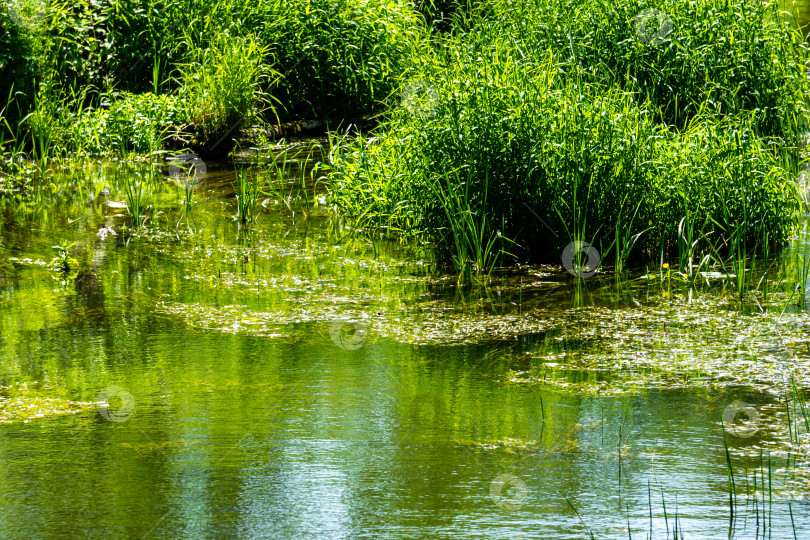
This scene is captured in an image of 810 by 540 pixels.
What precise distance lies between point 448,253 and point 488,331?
163 cm

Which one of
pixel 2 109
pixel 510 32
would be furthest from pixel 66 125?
pixel 510 32

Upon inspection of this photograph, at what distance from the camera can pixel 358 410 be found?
404 cm

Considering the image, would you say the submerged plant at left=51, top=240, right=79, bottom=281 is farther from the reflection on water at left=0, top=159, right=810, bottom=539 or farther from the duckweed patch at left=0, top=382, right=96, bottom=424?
the duckweed patch at left=0, top=382, right=96, bottom=424

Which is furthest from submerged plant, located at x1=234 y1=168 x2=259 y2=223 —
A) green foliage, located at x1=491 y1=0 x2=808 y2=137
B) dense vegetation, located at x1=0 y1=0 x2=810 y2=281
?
green foliage, located at x1=491 y1=0 x2=808 y2=137

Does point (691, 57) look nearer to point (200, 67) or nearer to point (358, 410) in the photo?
point (200, 67)

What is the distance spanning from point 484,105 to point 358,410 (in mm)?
3406

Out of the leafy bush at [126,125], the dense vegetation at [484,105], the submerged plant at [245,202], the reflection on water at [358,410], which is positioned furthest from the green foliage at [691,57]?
the leafy bush at [126,125]

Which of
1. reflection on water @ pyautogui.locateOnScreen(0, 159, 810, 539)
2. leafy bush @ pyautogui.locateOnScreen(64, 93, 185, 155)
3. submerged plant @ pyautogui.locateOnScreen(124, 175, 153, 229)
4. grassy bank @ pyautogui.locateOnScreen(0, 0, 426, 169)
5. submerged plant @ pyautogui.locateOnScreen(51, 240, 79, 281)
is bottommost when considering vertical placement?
reflection on water @ pyautogui.locateOnScreen(0, 159, 810, 539)

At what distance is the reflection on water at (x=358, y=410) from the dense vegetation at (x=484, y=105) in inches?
24.1

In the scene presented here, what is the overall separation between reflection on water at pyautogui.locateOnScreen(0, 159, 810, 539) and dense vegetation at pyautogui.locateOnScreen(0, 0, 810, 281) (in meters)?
0.61

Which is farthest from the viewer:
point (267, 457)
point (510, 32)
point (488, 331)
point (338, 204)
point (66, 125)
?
point (66, 125)

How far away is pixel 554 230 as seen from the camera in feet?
21.9

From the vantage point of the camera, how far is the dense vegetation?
670cm

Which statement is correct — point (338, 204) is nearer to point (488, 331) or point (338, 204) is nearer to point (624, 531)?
point (488, 331)
